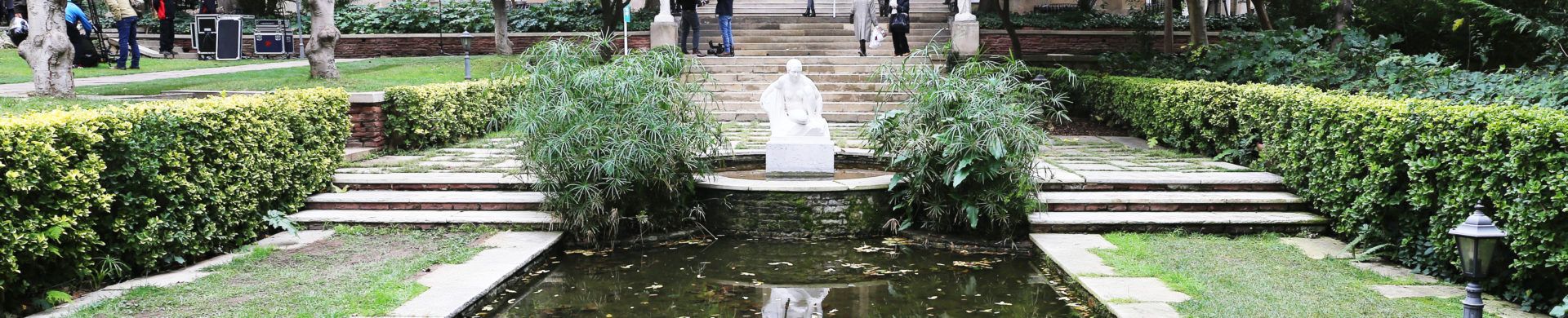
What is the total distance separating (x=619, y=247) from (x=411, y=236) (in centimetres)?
145

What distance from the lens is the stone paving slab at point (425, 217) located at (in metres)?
8.32

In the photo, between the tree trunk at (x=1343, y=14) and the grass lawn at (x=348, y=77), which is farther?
the tree trunk at (x=1343, y=14)

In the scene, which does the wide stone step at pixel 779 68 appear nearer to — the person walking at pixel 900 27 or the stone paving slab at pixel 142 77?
the person walking at pixel 900 27

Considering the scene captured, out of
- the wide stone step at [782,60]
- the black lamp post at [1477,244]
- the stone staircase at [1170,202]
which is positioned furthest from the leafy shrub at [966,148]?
the wide stone step at [782,60]

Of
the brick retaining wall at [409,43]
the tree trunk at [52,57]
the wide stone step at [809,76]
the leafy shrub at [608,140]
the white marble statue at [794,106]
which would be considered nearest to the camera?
the leafy shrub at [608,140]

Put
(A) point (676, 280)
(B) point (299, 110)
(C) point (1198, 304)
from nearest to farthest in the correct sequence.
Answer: (C) point (1198, 304), (A) point (676, 280), (B) point (299, 110)

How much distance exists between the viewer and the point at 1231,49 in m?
13.5

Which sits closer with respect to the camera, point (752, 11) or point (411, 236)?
point (411, 236)

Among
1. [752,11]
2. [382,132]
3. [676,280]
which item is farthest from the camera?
[752,11]

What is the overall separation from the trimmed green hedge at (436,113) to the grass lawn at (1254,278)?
591cm

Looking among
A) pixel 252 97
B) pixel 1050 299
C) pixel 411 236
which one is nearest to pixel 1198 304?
pixel 1050 299

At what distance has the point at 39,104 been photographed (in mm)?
9344

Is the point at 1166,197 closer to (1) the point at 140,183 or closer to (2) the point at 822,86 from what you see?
(1) the point at 140,183

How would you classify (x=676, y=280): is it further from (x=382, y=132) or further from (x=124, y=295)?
(x=382, y=132)
